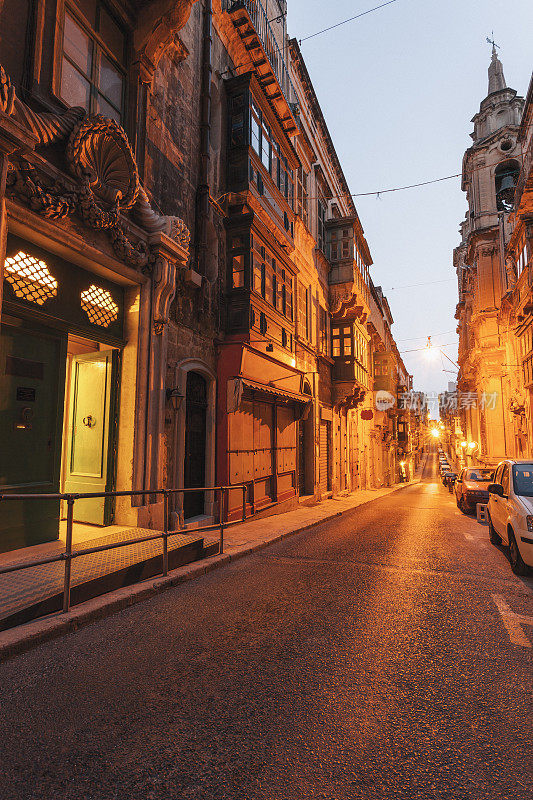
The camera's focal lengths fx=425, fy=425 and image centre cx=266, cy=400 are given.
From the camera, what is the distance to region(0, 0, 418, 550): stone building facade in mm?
6129

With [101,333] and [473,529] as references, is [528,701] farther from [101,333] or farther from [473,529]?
[473,529]

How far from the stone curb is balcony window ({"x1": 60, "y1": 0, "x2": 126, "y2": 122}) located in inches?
300

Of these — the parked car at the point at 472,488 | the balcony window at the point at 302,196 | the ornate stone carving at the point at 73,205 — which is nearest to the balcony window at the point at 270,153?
the balcony window at the point at 302,196

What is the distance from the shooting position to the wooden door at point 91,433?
784 cm

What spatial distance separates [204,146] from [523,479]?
34.7ft

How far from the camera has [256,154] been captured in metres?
12.8

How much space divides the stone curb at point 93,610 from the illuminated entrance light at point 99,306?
4513mm

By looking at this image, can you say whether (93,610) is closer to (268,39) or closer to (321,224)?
(268,39)

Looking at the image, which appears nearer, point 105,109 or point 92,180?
point 92,180

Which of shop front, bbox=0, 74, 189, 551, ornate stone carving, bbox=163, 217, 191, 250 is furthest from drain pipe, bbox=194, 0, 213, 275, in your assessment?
shop front, bbox=0, 74, 189, 551

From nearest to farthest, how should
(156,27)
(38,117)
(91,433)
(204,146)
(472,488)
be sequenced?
(38,117) < (91,433) < (156,27) < (204,146) < (472,488)

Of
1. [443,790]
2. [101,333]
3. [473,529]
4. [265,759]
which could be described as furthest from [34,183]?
[473,529]

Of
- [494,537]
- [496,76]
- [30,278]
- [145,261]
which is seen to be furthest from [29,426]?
[496,76]

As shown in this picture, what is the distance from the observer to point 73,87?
7.19 m
